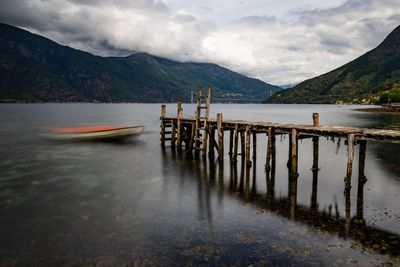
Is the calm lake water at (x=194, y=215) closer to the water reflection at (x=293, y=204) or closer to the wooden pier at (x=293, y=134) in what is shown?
the water reflection at (x=293, y=204)

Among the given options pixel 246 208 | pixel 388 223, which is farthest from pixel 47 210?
pixel 388 223

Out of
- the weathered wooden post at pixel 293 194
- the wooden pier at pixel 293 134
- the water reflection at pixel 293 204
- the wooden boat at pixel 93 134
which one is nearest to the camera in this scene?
the water reflection at pixel 293 204

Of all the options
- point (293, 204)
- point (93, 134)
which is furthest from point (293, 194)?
point (93, 134)

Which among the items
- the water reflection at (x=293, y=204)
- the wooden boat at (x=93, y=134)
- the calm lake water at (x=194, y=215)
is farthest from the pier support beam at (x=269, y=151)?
the wooden boat at (x=93, y=134)

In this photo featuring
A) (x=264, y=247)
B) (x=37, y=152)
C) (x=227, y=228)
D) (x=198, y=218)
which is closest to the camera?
(x=264, y=247)

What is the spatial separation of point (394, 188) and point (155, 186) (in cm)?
1554

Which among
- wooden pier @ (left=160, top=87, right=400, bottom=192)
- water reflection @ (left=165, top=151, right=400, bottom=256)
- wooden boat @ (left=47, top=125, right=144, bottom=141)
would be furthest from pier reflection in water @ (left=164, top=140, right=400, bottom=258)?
wooden boat @ (left=47, top=125, right=144, bottom=141)

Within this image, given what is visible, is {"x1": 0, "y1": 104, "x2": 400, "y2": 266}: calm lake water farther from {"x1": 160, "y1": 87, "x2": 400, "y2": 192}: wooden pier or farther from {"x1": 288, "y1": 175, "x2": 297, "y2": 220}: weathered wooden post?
{"x1": 160, "y1": 87, "x2": 400, "y2": 192}: wooden pier

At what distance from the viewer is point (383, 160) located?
2944 centimetres

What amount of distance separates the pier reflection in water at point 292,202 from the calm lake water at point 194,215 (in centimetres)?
6

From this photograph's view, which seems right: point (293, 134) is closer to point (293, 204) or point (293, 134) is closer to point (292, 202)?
point (292, 202)

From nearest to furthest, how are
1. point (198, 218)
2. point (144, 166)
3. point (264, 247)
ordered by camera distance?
point (264, 247), point (198, 218), point (144, 166)

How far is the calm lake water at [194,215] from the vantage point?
1076 centimetres

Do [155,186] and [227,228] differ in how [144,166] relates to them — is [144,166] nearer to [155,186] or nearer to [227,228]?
[155,186]
